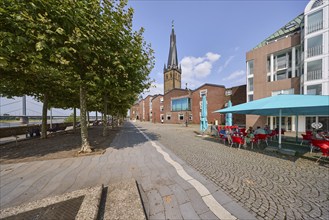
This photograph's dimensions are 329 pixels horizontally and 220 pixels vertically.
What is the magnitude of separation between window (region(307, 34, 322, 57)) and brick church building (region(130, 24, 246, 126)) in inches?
495

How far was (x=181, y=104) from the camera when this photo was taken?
41500 mm

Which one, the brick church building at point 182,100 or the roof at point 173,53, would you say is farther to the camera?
the roof at point 173,53

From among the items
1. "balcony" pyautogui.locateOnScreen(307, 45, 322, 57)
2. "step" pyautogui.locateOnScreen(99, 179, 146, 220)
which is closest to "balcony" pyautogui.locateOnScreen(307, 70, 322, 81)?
"balcony" pyautogui.locateOnScreen(307, 45, 322, 57)

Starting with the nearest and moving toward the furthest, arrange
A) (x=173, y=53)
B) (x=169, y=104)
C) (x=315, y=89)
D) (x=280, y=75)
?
(x=315, y=89), (x=280, y=75), (x=169, y=104), (x=173, y=53)

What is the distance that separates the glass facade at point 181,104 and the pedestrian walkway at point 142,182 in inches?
1346

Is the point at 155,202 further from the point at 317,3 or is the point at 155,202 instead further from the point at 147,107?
the point at 147,107

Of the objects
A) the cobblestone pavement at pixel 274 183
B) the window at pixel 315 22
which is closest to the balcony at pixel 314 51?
the window at pixel 315 22

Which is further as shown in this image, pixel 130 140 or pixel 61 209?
pixel 130 140

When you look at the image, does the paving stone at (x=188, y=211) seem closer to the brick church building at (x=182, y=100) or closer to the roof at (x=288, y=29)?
the roof at (x=288, y=29)

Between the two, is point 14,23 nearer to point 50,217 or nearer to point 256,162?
point 50,217

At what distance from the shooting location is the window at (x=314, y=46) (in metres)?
14.8

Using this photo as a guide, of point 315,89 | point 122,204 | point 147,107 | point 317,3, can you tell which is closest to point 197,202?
point 122,204

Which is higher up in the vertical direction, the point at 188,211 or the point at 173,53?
the point at 173,53

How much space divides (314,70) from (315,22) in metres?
5.47
